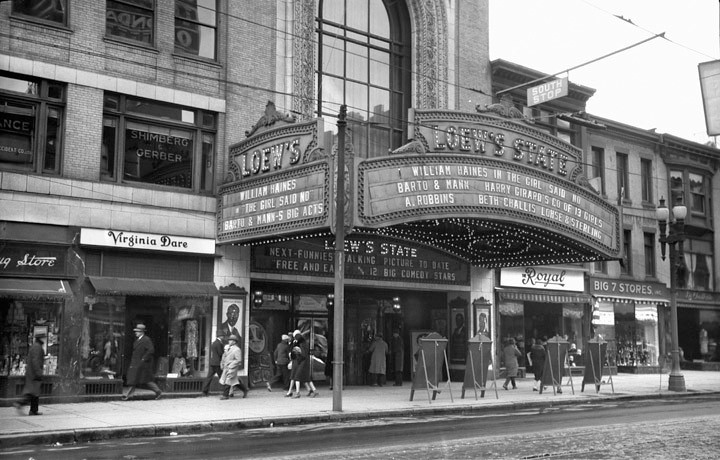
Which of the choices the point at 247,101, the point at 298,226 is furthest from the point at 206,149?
the point at 298,226

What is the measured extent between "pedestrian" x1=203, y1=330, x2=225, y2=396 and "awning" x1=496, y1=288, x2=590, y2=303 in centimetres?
1279

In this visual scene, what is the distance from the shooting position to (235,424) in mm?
16469

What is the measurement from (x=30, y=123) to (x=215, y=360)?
797cm

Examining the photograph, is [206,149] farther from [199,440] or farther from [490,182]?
[199,440]

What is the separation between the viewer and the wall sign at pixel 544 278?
3156 cm

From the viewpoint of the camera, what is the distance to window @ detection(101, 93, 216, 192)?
22172 millimetres

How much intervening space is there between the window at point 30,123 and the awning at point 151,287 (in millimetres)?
3206

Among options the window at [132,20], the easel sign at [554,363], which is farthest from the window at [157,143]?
the easel sign at [554,363]

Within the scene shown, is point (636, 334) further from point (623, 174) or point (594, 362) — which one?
point (594, 362)

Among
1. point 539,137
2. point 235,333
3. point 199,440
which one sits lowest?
point 199,440

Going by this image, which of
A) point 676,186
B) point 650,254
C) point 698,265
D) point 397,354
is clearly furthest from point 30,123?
point 698,265

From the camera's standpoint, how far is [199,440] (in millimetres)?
14234

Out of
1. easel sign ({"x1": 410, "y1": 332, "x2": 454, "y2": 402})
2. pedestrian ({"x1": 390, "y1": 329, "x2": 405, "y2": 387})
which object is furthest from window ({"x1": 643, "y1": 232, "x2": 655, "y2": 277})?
easel sign ({"x1": 410, "y1": 332, "x2": 454, "y2": 402})

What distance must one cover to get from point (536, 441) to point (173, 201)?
43.9 feet
